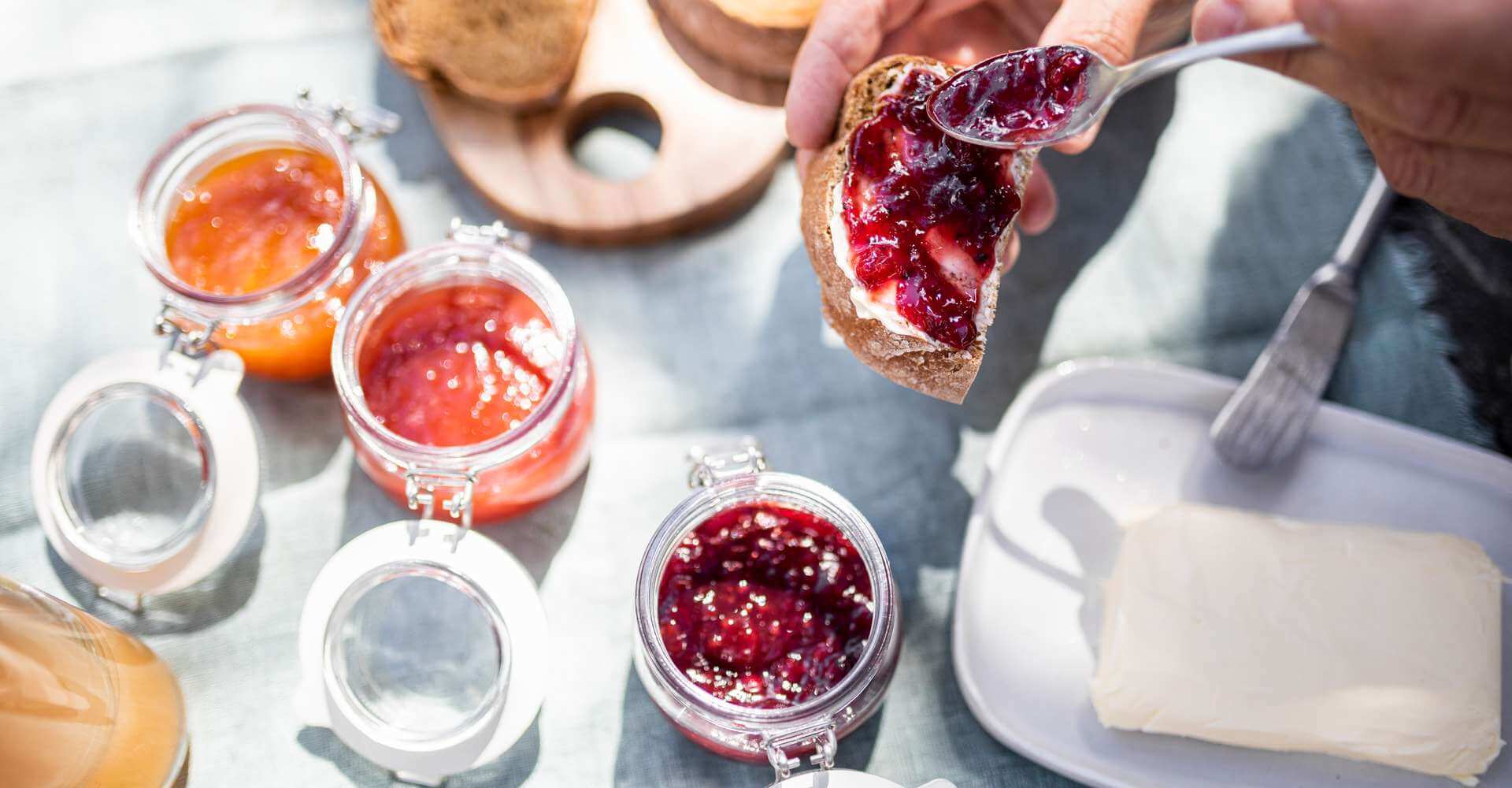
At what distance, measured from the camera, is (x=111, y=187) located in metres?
1.51

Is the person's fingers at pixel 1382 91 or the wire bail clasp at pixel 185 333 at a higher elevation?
the person's fingers at pixel 1382 91

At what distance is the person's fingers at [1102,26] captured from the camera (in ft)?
3.84

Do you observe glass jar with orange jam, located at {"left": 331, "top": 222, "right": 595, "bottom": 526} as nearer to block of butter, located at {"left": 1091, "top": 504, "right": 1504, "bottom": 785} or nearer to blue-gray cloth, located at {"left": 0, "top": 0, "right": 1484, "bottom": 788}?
blue-gray cloth, located at {"left": 0, "top": 0, "right": 1484, "bottom": 788}

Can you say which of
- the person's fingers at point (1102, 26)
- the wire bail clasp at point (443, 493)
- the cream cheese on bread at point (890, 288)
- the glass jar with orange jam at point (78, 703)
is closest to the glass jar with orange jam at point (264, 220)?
the wire bail clasp at point (443, 493)

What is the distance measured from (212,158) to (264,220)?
12cm

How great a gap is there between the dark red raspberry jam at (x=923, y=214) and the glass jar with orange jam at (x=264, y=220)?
0.66 metres

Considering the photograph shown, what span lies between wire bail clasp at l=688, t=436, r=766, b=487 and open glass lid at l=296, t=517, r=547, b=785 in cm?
27

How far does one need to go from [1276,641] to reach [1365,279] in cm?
62

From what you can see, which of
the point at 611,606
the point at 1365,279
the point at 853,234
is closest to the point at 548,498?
the point at 611,606

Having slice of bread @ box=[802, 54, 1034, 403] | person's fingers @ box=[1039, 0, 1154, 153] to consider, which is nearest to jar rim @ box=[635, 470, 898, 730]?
slice of bread @ box=[802, 54, 1034, 403]

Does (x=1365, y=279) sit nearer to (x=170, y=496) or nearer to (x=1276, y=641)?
(x=1276, y=641)

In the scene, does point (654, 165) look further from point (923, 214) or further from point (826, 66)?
point (923, 214)

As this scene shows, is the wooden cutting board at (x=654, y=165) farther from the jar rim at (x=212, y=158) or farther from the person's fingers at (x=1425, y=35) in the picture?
→ the person's fingers at (x=1425, y=35)

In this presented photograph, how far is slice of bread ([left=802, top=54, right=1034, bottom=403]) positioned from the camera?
3.64 feet
